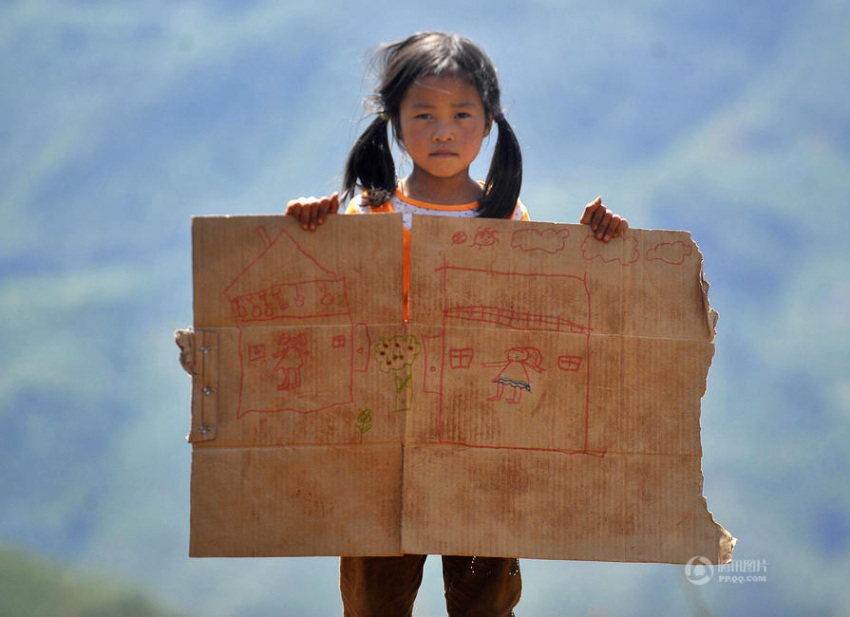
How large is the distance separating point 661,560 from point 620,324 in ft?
1.48

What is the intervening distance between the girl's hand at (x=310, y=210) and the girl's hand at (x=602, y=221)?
19.5 inches

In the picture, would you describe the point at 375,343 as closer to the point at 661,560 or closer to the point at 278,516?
the point at 278,516

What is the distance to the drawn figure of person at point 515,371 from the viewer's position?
158cm

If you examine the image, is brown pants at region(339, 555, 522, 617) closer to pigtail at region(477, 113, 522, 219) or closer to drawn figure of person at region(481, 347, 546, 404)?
drawn figure of person at region(481, 347, 546, 404)

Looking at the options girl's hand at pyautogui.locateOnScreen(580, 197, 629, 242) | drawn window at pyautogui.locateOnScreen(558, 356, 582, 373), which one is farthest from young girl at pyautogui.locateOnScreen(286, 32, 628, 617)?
drawn window at pyautogui.locateOnScreen(558, 356, 582, 373)

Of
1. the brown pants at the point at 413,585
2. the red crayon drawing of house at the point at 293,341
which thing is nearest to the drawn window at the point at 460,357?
the red crayon drawing of house at the point at 293,341

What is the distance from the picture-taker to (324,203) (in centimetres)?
157

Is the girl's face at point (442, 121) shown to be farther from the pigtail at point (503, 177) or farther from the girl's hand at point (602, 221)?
the girl's hand at point (602, 221)

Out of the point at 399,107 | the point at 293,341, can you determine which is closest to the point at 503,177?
the point at 399,107

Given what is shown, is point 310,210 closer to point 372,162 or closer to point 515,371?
point 372,162

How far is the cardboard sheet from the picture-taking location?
5.08 feet

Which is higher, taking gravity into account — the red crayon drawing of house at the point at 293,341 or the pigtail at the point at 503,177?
the pigtail at the point at 503,177

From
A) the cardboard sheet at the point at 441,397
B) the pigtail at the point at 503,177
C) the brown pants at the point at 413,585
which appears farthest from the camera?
the pigtail at the point at 503,177

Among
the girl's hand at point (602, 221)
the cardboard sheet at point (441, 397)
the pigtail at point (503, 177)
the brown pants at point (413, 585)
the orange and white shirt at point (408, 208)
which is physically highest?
the pigtail at point (503, 177)
